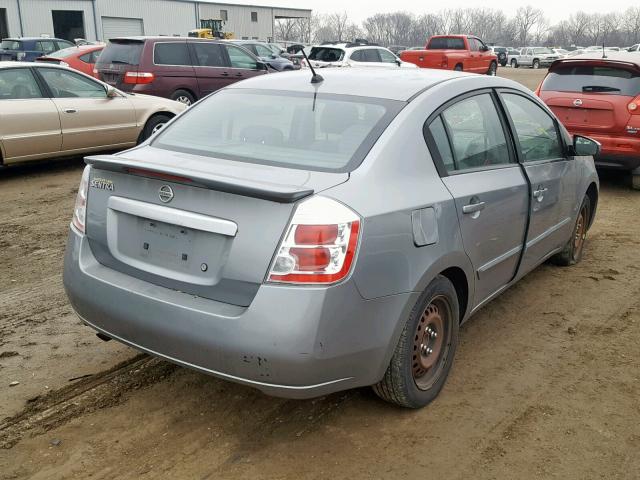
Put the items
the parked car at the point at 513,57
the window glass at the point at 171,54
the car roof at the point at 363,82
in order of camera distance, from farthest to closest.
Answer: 1. the parked car at the point at 513,57
2. the window glass at the point at 171,54
3. the car roof at the point at 363,82

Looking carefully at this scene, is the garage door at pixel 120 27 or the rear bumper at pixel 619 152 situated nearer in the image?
the rear bumper at pixel 619 152

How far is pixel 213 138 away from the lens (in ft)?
12.0

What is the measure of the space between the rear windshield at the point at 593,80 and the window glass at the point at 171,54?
6919 mm

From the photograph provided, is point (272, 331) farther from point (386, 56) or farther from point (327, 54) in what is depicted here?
point (386, 56)

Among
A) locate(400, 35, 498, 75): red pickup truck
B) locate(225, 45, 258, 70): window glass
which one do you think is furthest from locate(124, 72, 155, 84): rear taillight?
locate(400, 35, 498, 75): red pickup truck

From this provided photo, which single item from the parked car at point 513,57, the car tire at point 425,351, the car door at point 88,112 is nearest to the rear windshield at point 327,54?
the car door at point 88,112

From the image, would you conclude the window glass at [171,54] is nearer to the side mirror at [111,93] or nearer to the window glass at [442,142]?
the side mirror at [111,93]

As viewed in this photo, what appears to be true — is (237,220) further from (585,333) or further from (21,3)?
(21,3)

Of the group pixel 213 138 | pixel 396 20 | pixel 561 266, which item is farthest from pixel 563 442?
pixel 396 20

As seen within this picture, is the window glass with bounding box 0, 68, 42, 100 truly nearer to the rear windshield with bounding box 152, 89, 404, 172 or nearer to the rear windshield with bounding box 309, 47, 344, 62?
the rear windshield with bounding box 152, 89, 404, 172

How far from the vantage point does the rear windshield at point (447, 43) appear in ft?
88.9

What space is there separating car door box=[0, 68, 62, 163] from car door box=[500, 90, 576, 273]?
20.7 ft

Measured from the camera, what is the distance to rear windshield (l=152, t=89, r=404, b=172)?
327cm

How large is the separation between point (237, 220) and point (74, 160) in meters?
8.16
